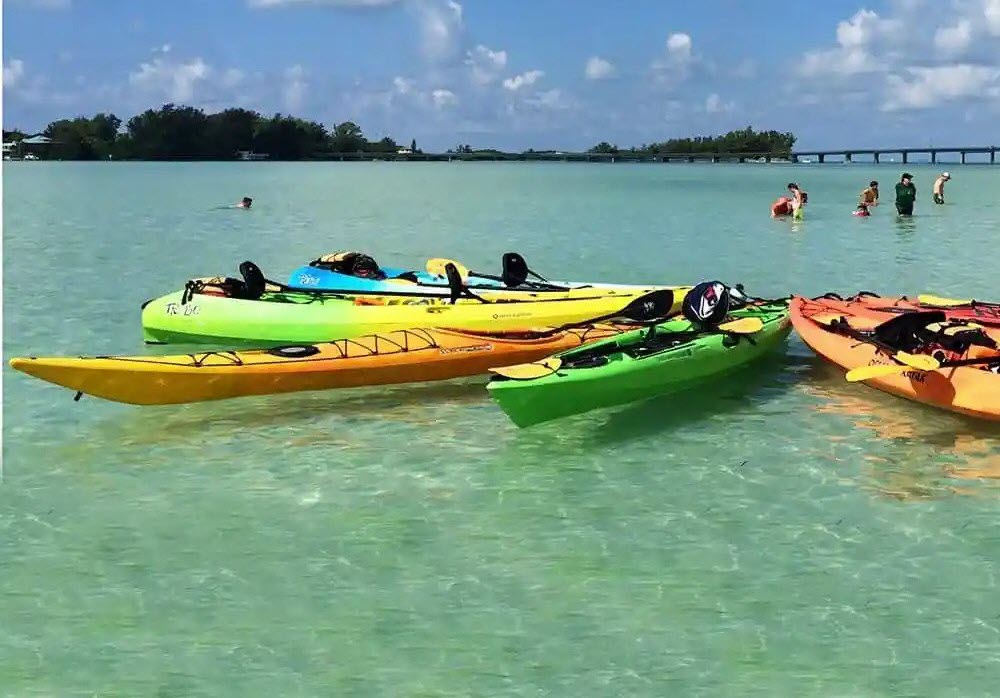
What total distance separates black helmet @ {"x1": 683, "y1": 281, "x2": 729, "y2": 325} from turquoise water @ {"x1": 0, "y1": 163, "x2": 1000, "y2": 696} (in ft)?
2.36

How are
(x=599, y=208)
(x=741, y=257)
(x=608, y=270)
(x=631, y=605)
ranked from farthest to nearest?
(x=599, y=208), (x=741, y=257), (x=608, y=270), (x=631, y=605)

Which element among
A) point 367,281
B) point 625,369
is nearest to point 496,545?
point 625,369

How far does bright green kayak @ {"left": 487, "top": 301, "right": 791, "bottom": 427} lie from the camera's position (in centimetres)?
860

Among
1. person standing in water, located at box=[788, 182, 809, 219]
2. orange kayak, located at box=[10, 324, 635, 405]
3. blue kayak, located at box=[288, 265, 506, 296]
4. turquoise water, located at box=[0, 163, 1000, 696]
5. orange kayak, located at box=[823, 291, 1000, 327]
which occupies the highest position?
person standing in water, located at box=[788, 182, 809, 219]

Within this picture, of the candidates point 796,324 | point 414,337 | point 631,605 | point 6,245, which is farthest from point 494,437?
point 6,245

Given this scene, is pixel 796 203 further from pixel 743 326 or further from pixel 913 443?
pixel 913 443

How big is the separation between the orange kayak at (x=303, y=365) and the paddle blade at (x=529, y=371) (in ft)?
4.94

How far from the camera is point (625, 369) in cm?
917

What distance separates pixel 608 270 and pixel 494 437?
516 inches

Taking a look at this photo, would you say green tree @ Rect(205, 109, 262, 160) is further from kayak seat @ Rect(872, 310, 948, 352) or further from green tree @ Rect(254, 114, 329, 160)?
kayak seat @ Rect(872, 310, 948, 352)

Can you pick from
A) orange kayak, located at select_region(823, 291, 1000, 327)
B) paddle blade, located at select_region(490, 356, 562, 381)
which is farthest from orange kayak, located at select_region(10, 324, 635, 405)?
orange kayak, located at select_region(823, 291, 1000, 327)

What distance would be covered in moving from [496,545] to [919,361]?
13.8ft

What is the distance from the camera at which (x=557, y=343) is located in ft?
35.2

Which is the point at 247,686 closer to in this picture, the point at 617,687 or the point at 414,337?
the point at 617,687
